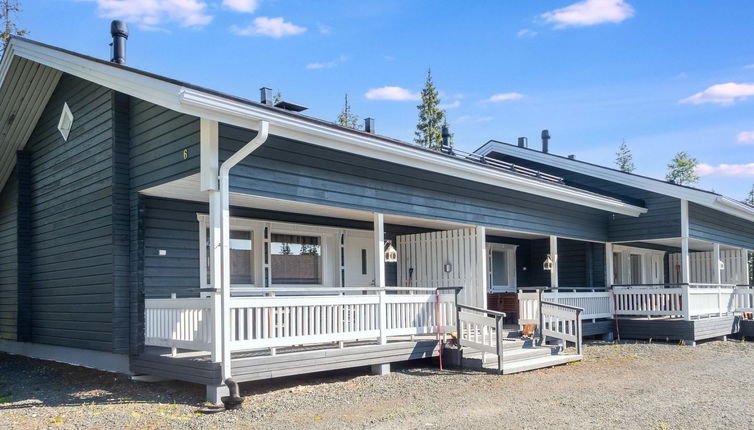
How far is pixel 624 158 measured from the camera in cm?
4784

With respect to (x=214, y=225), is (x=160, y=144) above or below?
above

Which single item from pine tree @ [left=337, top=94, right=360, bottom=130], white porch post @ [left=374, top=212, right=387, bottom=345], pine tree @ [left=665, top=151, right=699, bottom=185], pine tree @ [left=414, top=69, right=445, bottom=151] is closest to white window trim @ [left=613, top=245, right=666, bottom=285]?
white porch post @ [left=374, top=212, right=387, bottom=345]

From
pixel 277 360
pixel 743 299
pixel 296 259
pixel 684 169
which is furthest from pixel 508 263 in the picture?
pixel 684 169

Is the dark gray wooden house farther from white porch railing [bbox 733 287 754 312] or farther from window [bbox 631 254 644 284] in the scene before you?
window [bbox 631 254 644 284]

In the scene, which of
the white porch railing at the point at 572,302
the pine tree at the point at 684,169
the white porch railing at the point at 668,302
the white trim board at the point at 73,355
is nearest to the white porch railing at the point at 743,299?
the white porch railing at the point at 668,302

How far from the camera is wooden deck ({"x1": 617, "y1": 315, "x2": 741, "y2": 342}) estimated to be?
1433 cm

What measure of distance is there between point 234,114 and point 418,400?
4.01m

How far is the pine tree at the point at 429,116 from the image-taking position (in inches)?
1458

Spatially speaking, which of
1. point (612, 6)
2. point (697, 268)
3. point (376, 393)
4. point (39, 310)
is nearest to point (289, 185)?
point (376, 393)

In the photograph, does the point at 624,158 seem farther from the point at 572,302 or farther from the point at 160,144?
the point at 160,144

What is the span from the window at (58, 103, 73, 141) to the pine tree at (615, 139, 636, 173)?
43.2m

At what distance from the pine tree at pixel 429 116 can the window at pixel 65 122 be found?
1073 inches

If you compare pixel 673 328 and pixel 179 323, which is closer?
pixel 179 323

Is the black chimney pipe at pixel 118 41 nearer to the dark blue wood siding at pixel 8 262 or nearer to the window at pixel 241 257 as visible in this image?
the window at pixel 241 257
